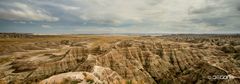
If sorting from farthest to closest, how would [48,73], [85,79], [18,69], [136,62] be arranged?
[18,69], [136,62], [48,73], [85,79]

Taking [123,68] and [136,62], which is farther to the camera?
[136,62]

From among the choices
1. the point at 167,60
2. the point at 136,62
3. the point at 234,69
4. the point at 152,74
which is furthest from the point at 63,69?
the point at 234,69

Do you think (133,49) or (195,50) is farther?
(195,50)

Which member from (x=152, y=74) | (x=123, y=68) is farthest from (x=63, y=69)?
(x=152, y=74)

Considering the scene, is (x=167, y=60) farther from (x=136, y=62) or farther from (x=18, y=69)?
(x=18, y=69)

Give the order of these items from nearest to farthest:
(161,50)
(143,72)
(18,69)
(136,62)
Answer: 1. (143,72)
2. (136,62)
3. (18,69)
4. (161,50)

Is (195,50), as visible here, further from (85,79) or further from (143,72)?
(85,79)

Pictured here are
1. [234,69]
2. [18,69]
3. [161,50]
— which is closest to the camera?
[234,69]

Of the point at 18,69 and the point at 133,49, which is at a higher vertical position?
the point at 133,49

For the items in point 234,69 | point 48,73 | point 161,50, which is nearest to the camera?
point 234,69
